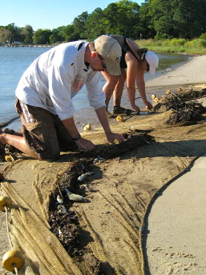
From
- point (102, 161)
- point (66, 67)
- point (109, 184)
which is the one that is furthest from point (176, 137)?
point (66, 67)

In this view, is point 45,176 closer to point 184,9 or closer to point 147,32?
point 184,9

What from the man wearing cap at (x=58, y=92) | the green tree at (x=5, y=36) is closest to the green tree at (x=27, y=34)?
the green tree at (x=5, y=36)

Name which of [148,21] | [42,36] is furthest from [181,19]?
[42,36]

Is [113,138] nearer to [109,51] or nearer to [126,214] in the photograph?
[109,51]

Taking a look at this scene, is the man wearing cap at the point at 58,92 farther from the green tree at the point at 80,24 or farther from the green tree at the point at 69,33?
the green tree at the point at 69,33

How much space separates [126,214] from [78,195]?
60 cm

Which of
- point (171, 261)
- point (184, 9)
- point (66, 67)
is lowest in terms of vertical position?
point (171, 261)

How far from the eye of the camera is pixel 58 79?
3658 millimetres

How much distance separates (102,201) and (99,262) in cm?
94

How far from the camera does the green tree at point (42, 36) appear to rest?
14725 centimetres

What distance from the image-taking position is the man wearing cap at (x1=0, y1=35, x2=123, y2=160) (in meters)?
3.64

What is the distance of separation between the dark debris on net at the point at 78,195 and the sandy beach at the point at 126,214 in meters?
0.02

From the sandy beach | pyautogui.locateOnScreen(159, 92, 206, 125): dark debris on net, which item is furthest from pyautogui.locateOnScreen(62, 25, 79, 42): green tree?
the sandy beach

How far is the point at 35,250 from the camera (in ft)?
8.04
